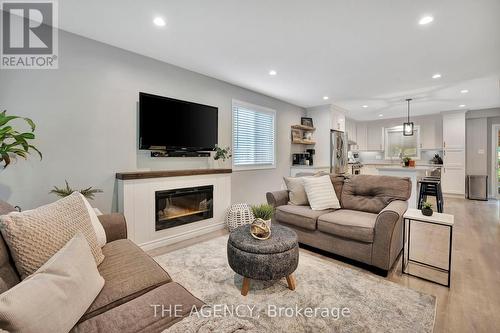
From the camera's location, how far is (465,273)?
7.61 ft

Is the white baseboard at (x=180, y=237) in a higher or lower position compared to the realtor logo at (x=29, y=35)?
lower

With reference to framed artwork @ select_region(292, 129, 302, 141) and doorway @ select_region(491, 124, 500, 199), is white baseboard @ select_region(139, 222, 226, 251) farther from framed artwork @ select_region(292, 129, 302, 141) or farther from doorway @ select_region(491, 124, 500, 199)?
doorway @ select_region(491, 124, 500, 199)

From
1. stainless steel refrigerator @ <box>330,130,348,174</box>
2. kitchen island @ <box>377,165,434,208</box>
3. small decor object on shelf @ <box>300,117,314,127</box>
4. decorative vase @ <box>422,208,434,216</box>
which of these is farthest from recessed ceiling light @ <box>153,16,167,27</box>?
kitchen island @ <box>377,165,434,208</box>

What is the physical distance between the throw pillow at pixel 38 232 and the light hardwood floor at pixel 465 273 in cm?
170

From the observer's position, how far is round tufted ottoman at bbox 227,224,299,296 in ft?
5.90

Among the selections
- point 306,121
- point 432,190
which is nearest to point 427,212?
point 432,190

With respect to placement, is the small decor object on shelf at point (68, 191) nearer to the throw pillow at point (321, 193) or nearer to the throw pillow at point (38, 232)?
the throw pillow at point (38, 232)

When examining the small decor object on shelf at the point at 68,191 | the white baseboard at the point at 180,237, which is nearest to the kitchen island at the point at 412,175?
the white baseboard at the point at 180,237

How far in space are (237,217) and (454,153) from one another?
6803 mm

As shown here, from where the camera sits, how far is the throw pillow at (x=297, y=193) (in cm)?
321

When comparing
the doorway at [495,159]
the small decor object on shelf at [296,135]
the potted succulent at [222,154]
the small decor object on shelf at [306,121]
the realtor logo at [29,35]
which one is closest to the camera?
the realtor logo at [29,35]

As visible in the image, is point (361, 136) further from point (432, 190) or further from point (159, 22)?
point (159, 22)

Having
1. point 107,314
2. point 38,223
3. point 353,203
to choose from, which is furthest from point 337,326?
point 38,223

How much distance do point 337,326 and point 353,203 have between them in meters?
1.74
